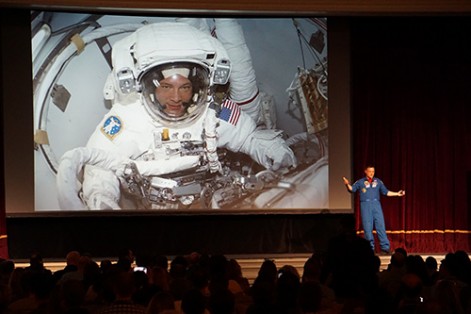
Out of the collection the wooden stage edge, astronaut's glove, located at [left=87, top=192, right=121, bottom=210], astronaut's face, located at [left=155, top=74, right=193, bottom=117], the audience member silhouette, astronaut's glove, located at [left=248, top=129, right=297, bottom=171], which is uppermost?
astronaut's face, located at [left=155, top=74, right=193, bottom=117]

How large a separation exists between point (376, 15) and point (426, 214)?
294 cm

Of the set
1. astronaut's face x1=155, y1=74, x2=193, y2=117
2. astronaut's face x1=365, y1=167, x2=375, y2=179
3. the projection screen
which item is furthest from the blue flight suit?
astronaut's face x1=155, y1=74, x2=193, y2=117

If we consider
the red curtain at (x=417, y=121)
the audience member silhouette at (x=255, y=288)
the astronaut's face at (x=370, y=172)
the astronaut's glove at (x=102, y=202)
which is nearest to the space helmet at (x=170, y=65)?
the astronaut's glove at (x=102, y=202)

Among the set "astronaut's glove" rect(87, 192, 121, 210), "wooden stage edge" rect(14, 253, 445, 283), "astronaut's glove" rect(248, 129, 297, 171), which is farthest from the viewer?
"astronaut's glove" rect(248, 129, 297, 171)

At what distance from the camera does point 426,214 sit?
1137 centimetres

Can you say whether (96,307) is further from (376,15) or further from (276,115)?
(376,15)

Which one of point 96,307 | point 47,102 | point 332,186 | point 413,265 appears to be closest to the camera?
point 96,307

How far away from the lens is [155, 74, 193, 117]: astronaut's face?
10.7m

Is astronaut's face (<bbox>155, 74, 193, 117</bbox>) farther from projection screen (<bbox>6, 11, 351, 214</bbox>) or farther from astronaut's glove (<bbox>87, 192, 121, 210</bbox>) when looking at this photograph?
astronaut's glove (<bbox>87, 192, 121, 210</bbox>)

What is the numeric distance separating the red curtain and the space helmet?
7.02 feet

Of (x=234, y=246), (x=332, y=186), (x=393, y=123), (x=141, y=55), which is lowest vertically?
(x=234, y=246)

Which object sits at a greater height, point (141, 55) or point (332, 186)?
point (141, 55)

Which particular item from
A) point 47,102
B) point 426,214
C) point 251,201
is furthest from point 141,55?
point 426,214

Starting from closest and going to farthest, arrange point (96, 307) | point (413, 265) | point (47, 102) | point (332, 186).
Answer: point (96, 307) → point (413, 265) → point (47, 102) → point (332, 186)
